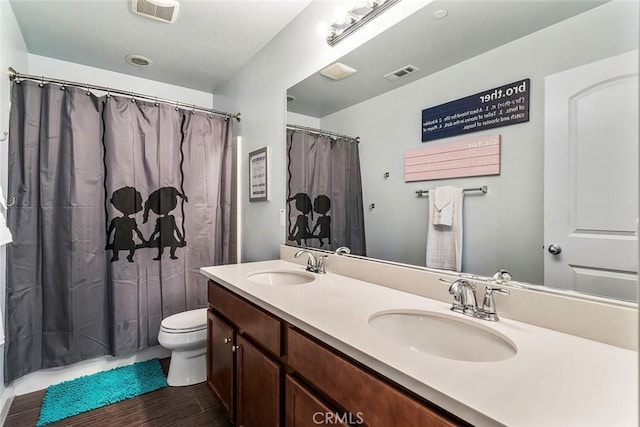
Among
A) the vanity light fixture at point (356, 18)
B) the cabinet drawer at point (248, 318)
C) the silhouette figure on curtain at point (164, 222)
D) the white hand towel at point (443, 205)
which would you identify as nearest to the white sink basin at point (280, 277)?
the cabinet drawer at point (248, 318)

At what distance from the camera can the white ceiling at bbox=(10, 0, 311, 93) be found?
173cm

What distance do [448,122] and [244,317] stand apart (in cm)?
118

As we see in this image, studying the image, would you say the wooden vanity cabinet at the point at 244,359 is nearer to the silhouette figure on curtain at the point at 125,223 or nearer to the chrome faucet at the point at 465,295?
the chrome faucet at the point at 465,295

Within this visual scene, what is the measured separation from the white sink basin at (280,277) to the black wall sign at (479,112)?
958 millimetres

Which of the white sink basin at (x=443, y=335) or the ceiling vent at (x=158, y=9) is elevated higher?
the ceiling vent at (x=158, y=9)

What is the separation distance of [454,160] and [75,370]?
2.75m

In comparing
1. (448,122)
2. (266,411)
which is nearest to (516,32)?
(448,122)

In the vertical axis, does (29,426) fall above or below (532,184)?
below

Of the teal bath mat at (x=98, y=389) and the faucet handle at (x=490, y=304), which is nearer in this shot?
the faucet handle at (x=490, y=304)

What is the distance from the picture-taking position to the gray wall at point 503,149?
811 mm

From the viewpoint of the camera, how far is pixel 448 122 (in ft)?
3.66

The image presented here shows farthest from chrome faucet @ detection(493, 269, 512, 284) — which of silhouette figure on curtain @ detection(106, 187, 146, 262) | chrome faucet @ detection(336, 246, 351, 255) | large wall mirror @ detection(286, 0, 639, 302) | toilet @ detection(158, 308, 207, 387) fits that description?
silhouette figure on curtain @ detection(106, 187, 146, 262)

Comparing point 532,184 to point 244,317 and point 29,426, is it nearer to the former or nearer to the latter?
point 244,317

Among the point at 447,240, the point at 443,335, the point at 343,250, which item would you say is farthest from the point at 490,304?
the point at 343,250
